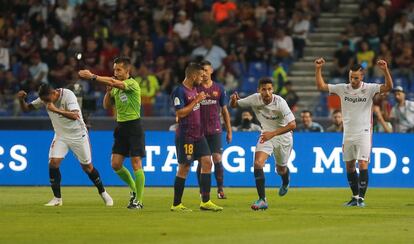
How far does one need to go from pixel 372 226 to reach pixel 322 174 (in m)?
10.0

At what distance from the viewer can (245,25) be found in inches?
1200

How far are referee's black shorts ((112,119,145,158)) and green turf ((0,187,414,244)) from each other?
0.88 meters

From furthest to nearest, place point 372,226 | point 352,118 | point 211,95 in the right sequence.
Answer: point 211,95
point 352,118
point 372,226

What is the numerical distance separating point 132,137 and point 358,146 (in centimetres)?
349

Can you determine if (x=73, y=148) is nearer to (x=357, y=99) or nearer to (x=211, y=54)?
(x=357, y=99)

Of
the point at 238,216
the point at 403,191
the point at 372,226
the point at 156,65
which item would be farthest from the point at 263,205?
the point at 156,65

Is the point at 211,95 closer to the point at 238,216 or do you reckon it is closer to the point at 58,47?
the point at 238,216

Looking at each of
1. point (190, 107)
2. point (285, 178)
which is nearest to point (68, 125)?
point (190, 107)

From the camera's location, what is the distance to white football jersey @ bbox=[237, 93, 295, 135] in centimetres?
1792

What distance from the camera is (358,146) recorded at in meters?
18.2

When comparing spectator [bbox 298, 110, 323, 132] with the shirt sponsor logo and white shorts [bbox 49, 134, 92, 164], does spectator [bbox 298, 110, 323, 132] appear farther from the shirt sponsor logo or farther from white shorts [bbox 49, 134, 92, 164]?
white shorts [bbox 49, 134, 92, 164]

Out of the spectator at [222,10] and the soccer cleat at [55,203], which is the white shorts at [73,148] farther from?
the spectator at [222,10]

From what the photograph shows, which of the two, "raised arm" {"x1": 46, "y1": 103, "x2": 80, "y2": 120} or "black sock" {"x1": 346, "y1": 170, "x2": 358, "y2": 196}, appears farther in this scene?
"black sock" {"x1": 346, "y1": 170, "x2": 358, "y2": 196}

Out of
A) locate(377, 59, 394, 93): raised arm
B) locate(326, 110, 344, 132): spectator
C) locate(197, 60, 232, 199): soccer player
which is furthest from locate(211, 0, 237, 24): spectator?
locate(377, 59, 394, 93): raised arm
